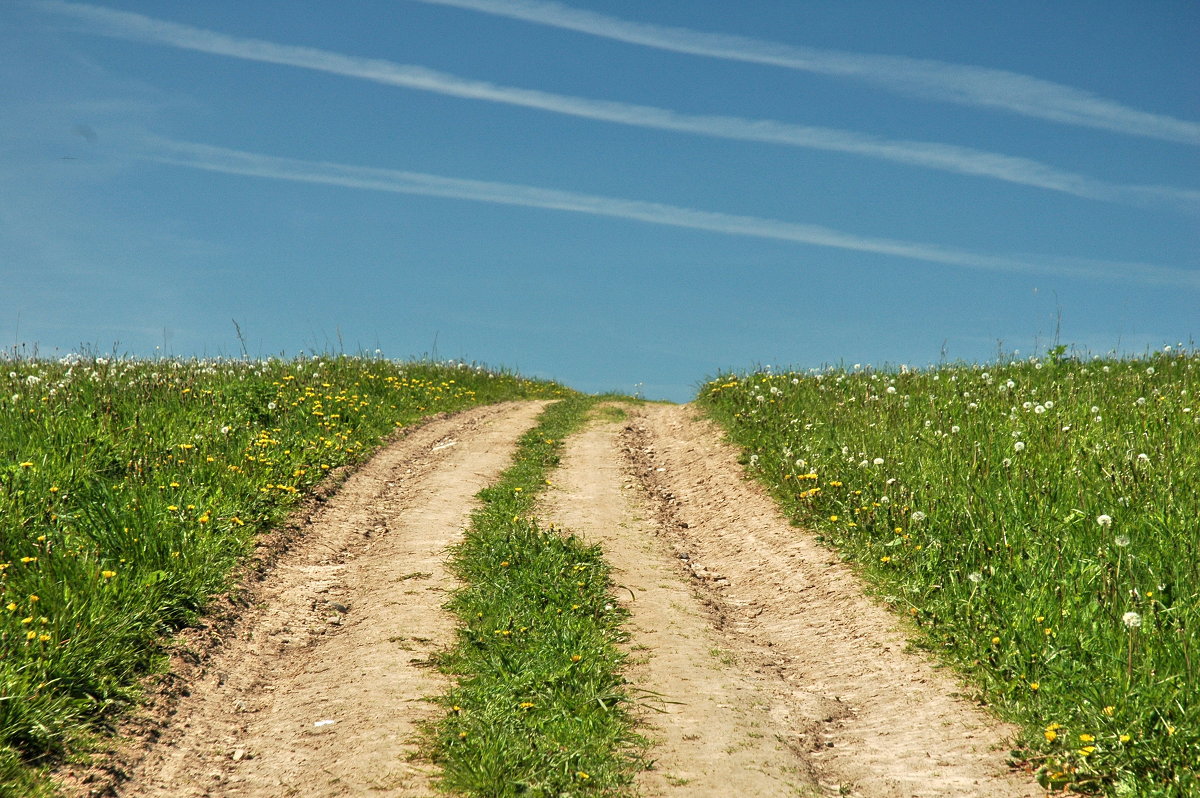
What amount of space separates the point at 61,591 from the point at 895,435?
10.4m

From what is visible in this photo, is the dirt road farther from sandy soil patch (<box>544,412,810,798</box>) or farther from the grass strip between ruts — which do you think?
the grass strip between ruts

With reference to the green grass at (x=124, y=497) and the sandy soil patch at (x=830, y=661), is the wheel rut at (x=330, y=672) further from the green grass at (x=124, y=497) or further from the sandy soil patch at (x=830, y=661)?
the sandy soil patch at (x=830, y=661)

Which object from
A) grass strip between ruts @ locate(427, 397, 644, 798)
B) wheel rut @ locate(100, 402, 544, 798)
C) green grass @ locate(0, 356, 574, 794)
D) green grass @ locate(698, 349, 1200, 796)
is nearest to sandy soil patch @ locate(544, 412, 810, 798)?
grass strip between ruts @ locate(427, 397, 644, 798)

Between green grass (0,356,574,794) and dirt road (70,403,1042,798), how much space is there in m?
0.54

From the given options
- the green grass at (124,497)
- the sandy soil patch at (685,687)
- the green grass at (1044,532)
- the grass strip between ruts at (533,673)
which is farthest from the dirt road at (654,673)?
the green grass at (124,497)

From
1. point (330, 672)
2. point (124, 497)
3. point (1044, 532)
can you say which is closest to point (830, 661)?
point (1044, 532)

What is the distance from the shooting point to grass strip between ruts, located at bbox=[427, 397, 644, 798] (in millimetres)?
5469

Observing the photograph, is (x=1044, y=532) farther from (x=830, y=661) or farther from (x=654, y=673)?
(x=654, y=673)

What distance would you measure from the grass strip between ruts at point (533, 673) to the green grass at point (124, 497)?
2.51m

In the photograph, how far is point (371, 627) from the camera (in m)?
8.05

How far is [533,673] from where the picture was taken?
22.1 ft

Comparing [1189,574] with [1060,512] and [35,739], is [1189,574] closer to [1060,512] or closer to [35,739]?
[1060,512]

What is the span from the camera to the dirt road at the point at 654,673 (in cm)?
566

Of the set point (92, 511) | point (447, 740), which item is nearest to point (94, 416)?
point (92, 511)
